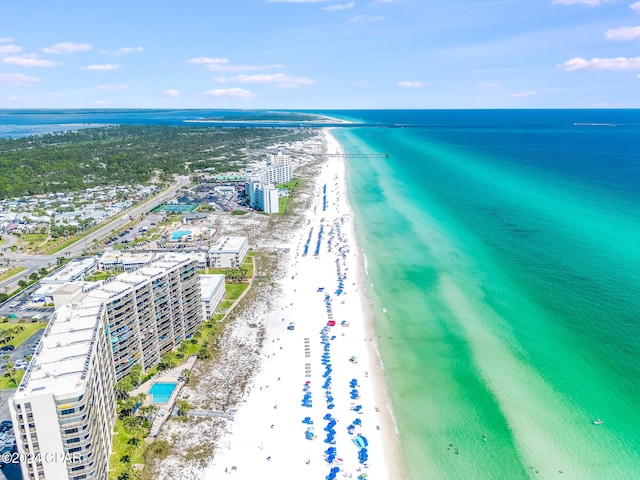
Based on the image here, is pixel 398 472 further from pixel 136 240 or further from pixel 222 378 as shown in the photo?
pixel 136 240

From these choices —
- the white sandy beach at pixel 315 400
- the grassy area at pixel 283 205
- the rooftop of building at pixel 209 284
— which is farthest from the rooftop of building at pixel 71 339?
the grassy area at pixel 283 205

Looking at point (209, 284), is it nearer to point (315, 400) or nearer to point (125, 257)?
point (125, 257)

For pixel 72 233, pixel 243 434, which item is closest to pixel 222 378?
pixel 243 434

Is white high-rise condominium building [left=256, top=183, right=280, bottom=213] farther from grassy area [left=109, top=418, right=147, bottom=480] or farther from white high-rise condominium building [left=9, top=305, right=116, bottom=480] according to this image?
white high-rise condominium building [left=9, top=305, right=116, bottom=480]

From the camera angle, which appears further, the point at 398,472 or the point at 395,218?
the point at 395,218

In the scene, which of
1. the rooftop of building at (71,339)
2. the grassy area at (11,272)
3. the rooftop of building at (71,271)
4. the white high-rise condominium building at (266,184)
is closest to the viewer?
the rooftop of building at (71,339)

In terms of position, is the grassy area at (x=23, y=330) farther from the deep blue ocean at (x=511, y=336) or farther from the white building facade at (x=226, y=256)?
the deep blue ocean at (x=511, y=336)
